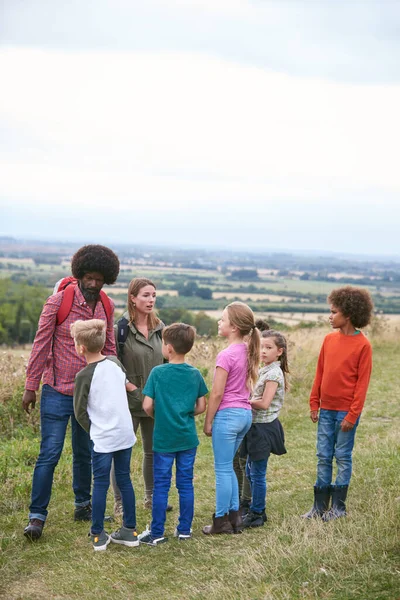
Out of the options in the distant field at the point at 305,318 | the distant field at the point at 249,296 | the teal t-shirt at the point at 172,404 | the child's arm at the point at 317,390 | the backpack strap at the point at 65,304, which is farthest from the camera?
the distant field at the point at 249,296

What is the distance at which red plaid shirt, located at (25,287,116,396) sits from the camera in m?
5.29

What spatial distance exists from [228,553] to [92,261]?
7.86 ft

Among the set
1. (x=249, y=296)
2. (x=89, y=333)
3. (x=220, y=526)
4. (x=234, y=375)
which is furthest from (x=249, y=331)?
(x=249, y=296)

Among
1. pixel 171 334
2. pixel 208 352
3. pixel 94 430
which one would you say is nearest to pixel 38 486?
pixel 94 430

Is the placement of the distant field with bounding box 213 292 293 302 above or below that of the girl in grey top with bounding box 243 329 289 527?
below

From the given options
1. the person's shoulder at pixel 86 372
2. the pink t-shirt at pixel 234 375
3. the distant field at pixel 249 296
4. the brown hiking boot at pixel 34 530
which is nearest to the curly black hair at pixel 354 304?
the pink t-shirt at pixel 234 375

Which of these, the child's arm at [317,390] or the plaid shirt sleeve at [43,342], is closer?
the plaid shirt sleeve at [43,342]

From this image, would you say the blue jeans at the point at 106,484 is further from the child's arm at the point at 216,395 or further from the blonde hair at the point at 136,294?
the blonde hair at the point at 136,294

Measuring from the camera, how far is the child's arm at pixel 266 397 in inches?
218

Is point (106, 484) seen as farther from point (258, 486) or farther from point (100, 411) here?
point (258, 486)

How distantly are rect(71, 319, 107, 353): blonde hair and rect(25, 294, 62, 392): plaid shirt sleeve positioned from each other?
1.12ft

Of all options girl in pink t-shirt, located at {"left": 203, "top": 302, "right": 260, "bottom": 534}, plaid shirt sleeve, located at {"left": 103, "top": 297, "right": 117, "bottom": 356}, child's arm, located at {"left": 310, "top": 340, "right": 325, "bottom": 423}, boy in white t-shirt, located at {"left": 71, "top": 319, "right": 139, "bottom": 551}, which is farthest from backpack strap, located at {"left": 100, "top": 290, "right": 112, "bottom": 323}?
child's arm, located at {"left": 310, "top": 340, "right": 325, "bottom": 423}

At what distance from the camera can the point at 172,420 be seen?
5.07m

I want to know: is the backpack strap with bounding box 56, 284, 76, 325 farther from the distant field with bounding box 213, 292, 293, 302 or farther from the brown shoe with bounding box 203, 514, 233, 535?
the distant field with bounding box 213, 292, 293, 302
